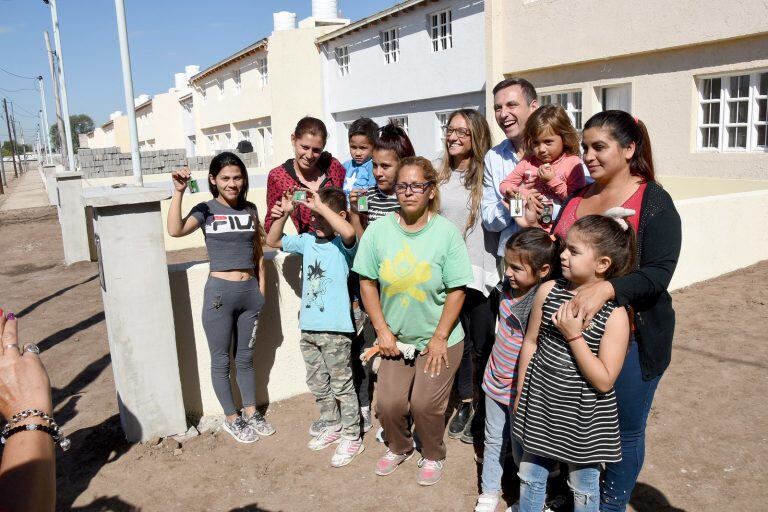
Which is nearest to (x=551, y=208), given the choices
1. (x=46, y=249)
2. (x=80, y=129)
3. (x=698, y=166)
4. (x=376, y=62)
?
(x=698, y=166)

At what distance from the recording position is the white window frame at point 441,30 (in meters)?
17.7

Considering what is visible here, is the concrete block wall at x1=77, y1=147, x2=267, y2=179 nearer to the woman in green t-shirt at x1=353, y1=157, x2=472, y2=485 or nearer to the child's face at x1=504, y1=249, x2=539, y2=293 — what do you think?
→ the woman in green t-shirt at x1=353, y1=157, x2=472, y2=485

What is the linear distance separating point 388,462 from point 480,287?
1.12 meters

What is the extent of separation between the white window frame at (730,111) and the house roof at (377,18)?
976 centimetres

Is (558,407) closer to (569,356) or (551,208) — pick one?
(569,356)

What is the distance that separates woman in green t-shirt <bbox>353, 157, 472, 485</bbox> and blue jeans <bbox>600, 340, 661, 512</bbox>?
92 cm

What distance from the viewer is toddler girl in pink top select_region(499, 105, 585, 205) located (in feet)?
9.96

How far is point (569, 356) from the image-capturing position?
240 cm

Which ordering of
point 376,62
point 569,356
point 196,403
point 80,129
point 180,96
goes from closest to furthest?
1. point 569,356
2. point 196,403
3. point 376,62
4. point 180,96
5. point 80,129

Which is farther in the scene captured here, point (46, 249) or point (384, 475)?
point (46, 249)

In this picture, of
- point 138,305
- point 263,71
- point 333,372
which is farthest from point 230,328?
point 263,71

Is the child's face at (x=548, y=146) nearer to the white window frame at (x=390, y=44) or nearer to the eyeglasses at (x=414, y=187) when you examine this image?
the eyeglasses at (x=414, y=187)

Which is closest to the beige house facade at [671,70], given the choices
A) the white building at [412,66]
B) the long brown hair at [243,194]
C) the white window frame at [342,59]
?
the white building at [412,66]

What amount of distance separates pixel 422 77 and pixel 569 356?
17.7m
